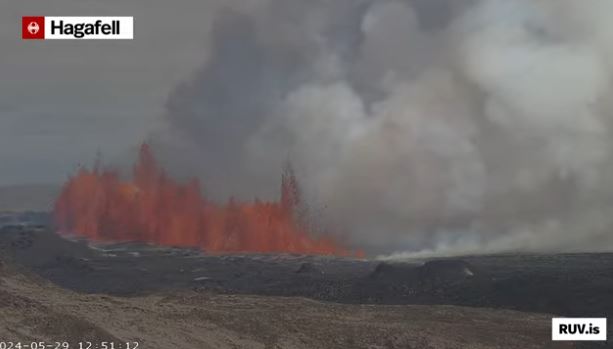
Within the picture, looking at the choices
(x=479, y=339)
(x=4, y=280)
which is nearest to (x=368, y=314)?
(x=479, y=339)

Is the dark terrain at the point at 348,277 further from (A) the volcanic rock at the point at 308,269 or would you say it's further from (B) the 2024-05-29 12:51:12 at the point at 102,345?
(B) the 2024-05-29 12:51:12 at the point at 102,345

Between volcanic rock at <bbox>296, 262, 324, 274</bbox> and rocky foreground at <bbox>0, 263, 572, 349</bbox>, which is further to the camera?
volcanic rock at <bbox>296, 262, 324, 274</bbox>

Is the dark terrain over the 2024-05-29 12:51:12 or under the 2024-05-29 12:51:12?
Answer: under

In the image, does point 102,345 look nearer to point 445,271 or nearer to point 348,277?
point 445,271

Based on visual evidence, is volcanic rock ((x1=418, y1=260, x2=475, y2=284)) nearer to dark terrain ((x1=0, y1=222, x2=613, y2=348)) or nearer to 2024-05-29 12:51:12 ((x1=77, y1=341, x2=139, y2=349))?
dark terrain ((x1=0, y1=222, x2=613, y2=348))

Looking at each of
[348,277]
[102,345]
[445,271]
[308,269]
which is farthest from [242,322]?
[308,269]

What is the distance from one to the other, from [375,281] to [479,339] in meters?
40.8

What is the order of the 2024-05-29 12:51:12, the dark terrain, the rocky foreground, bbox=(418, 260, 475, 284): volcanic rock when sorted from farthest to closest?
bbox=(418, 260, 475, 284): volcanic rock < the dark terrain < the rocky foreground < the 2024-05-29 12:51:12

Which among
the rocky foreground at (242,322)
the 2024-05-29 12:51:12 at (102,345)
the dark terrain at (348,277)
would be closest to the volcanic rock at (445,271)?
the dark terrain at (348,277)

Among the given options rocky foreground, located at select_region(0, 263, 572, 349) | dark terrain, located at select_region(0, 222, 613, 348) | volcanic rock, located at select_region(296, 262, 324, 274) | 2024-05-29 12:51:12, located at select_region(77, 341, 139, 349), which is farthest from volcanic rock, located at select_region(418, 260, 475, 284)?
2024-05-29 12:51:12, located at select_region(77, 341, 139, 349)

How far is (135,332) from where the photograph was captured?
197 feet

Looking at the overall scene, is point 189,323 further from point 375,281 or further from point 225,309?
point 375,281

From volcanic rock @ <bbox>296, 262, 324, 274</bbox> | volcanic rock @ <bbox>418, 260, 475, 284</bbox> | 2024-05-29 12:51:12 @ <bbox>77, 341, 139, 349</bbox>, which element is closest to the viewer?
2024-05-29 12:51:12 @ <bbox>77, 341, 139, 349</bbox>

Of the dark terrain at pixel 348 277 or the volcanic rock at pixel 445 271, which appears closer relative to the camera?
the dark terrain at pixel 348 277
